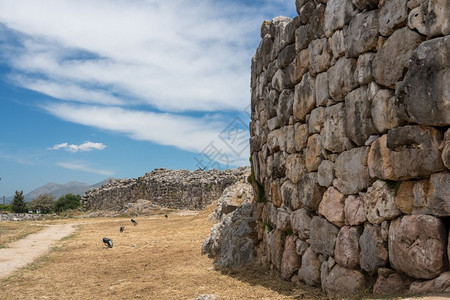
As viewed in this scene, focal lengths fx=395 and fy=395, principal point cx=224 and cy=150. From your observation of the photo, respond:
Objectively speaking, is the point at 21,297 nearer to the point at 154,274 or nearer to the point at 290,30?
the point at 154,274

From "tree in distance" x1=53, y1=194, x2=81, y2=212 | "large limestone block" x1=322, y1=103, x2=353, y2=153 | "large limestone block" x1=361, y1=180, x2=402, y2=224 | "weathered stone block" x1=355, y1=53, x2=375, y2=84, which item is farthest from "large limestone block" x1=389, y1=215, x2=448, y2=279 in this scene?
"tree in distance" x1=53, y1=194, x2=81, y2=212

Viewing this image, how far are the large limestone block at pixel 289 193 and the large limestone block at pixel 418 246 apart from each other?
2425 mm

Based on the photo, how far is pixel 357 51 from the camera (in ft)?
15.2

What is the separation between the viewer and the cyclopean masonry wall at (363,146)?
140 inches

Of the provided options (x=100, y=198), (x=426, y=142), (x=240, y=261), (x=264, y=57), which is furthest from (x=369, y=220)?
(x=100, y=198)

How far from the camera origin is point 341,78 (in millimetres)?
4980

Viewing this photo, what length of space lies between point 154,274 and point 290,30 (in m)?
5.40

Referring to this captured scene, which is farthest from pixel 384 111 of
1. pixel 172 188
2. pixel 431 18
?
pixel 172 188

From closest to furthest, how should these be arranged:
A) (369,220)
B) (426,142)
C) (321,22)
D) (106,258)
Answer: (426,142) → (369,220) → (321,22) → (106,258)

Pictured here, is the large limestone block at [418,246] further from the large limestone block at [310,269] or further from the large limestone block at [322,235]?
the large limestone block at [310,269]

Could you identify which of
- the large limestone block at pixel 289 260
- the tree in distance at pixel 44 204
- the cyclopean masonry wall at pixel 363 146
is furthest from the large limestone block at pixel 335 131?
the tree in distance at pixel 44 204

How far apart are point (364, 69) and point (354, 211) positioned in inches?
65.8

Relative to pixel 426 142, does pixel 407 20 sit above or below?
above

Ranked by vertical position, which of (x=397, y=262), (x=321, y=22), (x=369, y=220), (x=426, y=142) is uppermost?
(x=321, y=22)
